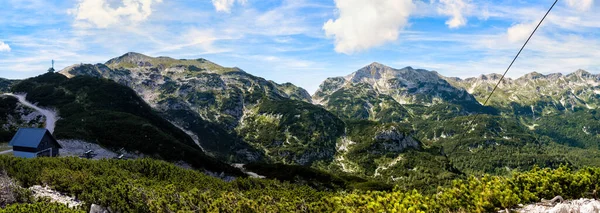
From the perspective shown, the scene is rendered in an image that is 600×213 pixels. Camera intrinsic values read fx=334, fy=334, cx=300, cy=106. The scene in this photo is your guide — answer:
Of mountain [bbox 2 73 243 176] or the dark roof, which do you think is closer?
the dark roof

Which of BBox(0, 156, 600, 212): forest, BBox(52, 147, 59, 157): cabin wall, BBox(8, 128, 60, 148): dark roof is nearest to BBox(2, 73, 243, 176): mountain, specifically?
BBox(52, 147, 59, 157): cabin wall

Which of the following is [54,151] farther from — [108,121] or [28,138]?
[108,121]

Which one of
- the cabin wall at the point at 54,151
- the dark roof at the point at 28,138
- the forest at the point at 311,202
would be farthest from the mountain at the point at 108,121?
the forest at the point at 311,202

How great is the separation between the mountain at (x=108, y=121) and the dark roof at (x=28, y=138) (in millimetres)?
23406

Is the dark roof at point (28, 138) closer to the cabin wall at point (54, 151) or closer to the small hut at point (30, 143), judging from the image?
the small hut at point (30, 143)

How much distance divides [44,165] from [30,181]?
736 cm

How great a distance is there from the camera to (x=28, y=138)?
66000mm

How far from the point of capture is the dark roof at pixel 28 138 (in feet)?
214

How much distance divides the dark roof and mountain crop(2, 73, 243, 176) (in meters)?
23.4

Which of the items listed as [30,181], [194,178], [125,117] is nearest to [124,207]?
[30,181]

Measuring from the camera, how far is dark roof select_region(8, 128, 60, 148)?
214 feet

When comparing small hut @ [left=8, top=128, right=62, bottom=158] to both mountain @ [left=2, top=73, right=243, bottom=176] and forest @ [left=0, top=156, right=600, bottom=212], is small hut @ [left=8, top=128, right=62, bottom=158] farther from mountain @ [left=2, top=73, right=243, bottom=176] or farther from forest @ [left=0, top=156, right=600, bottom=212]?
forest @ [left=0, top=156, right=600, bottom=212]

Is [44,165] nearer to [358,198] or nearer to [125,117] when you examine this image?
[358,198]

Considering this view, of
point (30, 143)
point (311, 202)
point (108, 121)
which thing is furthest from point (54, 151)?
point (311, 202)
